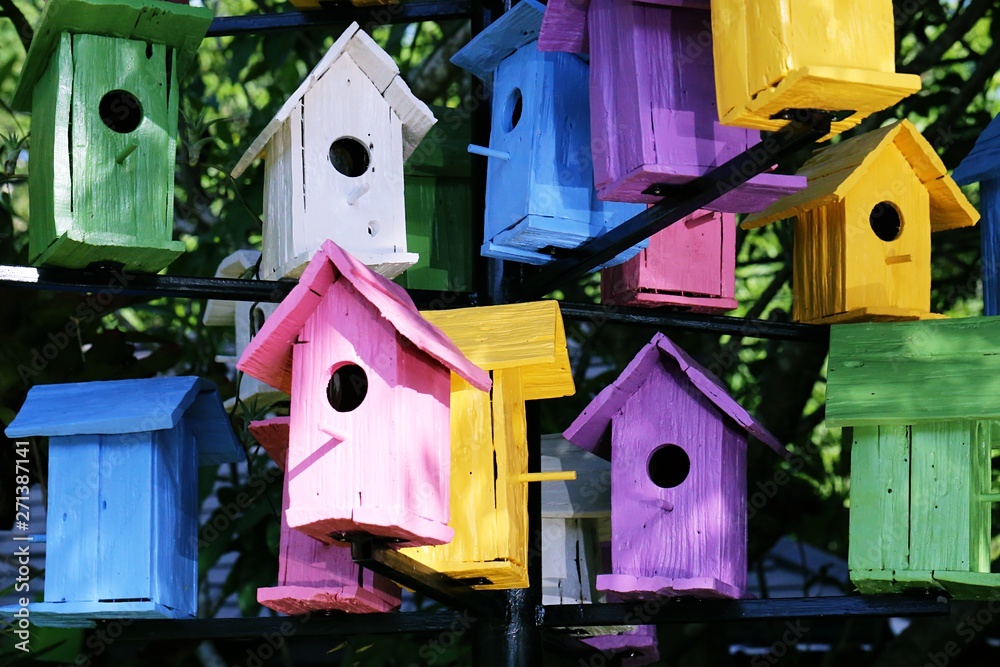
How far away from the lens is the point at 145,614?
3113mm

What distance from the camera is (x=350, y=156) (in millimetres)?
3408

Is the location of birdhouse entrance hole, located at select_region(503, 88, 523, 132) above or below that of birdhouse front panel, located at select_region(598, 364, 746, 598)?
above

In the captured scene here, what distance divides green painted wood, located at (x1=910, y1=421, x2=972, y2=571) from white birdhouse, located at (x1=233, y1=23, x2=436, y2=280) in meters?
1.08

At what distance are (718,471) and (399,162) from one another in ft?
2.96

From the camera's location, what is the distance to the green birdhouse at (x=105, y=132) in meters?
3.09

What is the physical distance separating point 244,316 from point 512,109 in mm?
1336

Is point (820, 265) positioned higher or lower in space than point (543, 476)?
higher

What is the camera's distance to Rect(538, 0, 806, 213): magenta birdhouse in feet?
9.52

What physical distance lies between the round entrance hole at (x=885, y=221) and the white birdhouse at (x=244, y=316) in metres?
1.48

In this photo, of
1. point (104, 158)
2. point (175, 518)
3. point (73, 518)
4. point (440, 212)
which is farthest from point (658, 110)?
point (73, 518)

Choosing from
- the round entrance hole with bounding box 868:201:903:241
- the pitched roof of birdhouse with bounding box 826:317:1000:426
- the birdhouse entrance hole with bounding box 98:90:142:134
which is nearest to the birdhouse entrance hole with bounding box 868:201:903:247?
the round entrance hole with bounding box 868:201:903:241

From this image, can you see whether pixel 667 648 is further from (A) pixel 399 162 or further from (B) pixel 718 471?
(A) pixel 399 162

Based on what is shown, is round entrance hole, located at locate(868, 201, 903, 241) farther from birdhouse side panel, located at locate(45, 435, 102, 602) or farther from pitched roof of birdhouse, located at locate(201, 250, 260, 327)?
birdhouse side panel, located at locate(45, 435, 102, 602)

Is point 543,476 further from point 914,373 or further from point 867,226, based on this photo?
point 867,226
